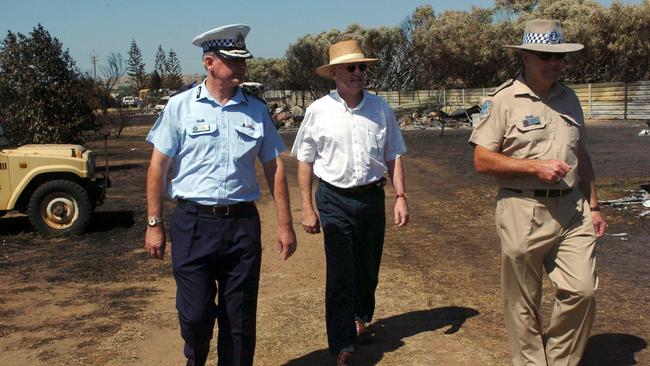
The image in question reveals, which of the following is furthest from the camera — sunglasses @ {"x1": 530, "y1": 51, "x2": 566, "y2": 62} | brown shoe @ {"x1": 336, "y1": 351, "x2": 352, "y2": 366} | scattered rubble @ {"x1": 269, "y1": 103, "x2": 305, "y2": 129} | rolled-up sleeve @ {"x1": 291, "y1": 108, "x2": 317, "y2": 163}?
scattered rubble @ {"x1": 269, "y1": 103, "x2": 305, "y2": 129}

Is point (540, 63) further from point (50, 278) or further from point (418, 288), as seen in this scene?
point (50, 278)

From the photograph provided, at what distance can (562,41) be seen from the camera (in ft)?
13.6

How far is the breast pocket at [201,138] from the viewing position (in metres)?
3.97

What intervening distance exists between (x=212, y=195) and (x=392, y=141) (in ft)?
4.98

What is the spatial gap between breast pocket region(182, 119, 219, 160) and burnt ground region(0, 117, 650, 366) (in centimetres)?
160

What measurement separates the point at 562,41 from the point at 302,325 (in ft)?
9.06

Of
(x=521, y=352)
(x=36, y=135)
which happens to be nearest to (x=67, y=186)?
(x=521, y=352)

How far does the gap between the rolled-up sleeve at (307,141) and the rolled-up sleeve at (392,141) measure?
47 centimetres

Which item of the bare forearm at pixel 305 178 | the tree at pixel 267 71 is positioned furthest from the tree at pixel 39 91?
the tree at pixel 267 71

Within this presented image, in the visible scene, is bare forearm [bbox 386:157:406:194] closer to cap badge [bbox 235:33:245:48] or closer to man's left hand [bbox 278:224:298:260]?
man's left hand [bbox 278:224:298:260]

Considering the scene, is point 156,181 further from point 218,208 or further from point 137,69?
point 137,69

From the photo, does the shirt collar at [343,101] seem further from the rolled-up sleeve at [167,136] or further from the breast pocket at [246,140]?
the rolled-up sleeve at [167,136]

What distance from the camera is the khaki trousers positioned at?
403cm

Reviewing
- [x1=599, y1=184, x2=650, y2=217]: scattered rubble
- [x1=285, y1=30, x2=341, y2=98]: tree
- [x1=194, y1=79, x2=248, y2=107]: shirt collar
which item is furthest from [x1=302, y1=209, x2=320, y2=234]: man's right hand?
[x1=285, y1=30, x2=341, y2=98]: tree
